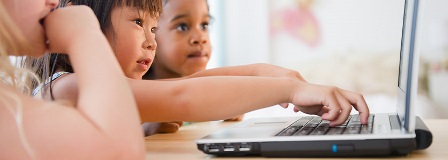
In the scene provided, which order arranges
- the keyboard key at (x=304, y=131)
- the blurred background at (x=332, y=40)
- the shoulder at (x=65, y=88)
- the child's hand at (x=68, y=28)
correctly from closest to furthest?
the child's hand at (x=68, y=28) < the keyboard key at (x=304, y=131) < the shoulder at (x=65, y=88) < the blurred background at (x=332, y=40)

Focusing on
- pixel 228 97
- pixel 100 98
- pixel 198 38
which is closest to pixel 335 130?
pixel 228 97

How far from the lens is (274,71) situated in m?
1.21

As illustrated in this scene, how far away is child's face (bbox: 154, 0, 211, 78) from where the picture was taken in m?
1.70

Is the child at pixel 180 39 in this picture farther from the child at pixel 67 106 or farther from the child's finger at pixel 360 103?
the child at pixel 67 106

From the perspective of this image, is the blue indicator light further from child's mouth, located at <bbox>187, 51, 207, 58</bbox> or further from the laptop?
child's mouth, located at <bbox>187, 51, 207, 58</bbox>

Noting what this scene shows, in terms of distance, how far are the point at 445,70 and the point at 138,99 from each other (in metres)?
2.48

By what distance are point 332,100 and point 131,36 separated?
1.68ft

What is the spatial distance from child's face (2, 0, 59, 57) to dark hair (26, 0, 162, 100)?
1.21 ft

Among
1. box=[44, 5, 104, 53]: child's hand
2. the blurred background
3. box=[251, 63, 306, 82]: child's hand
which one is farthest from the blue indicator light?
the blurred background

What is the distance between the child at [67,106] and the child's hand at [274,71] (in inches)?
21.1

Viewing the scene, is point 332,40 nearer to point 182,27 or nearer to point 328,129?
point 182,27

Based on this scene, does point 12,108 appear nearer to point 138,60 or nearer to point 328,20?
point 138,60

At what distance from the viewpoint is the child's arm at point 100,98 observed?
0.58 meters

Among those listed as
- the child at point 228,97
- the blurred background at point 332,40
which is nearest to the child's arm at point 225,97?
the child at point 228,97
